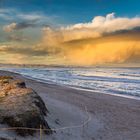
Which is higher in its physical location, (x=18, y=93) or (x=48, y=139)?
(x=18, y=93)

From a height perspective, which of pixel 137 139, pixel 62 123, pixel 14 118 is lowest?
pixel 137 139

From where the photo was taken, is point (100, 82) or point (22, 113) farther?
point (100, 82)

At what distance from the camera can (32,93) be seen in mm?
13445

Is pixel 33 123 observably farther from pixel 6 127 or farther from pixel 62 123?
pixel 62 123

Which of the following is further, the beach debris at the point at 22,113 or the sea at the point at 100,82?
the sea at the point at 100,82

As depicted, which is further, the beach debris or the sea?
the sea

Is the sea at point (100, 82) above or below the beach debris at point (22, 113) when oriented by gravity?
below

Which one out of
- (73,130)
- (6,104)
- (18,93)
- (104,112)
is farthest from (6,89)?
(104,112)

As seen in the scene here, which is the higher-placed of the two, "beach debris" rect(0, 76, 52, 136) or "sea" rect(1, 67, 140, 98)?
"beach debris" rect(0, 76, 52, 136)

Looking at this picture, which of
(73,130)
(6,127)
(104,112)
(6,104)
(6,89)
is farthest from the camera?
(104,112)

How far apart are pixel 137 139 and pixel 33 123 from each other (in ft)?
18.1

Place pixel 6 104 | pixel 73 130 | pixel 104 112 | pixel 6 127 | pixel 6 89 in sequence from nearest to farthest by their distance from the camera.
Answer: pixel 6 127 → pixel 6 104 → pixel 73 130 → pixel 6 89 → pixel 104 112

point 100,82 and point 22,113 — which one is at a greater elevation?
point 22,113

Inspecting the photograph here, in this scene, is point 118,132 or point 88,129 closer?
point 88,129
